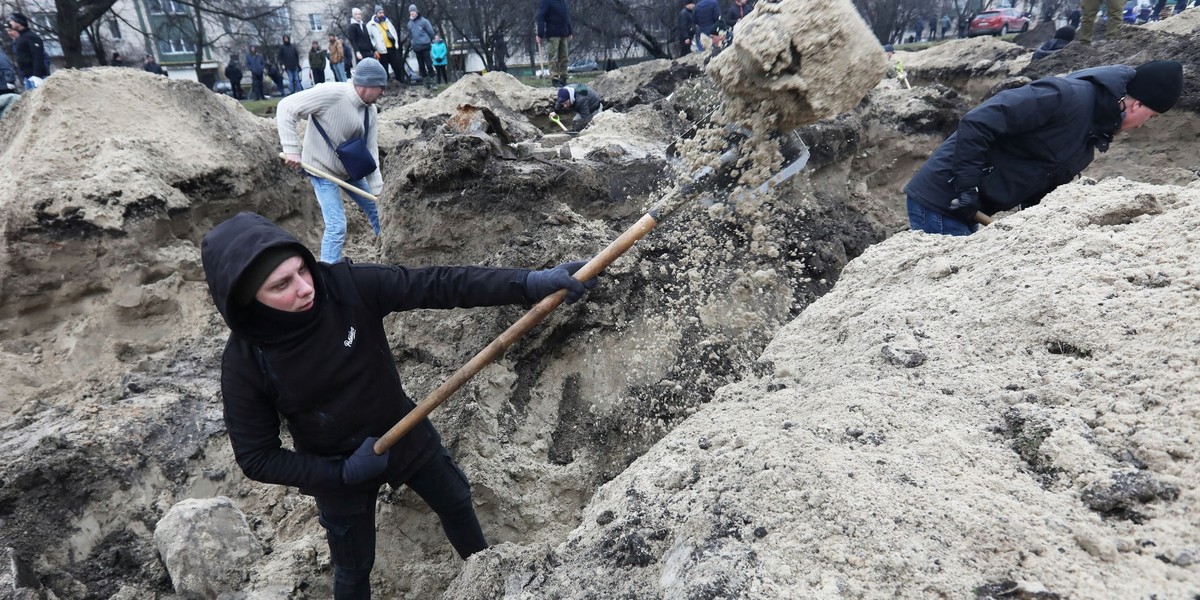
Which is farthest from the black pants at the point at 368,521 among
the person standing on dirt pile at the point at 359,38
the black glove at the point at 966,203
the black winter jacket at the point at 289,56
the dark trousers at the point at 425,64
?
the black winter jacket at the point at 289,56

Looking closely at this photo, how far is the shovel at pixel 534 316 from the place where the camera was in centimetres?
242

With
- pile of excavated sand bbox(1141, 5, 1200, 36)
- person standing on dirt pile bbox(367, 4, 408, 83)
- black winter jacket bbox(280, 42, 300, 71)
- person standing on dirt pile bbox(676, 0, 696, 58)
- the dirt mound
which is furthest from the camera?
black winter jacket bbox(280, 42, 300, 71)

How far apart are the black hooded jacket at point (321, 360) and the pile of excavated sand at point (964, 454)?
0.69 metres

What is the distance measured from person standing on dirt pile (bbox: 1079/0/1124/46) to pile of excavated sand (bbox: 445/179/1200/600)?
424 inches

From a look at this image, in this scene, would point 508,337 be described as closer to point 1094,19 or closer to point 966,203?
point 966,203

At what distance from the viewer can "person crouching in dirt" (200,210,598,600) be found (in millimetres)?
2000

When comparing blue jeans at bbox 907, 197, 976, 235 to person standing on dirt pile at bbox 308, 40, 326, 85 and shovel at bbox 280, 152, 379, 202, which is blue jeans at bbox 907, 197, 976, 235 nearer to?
shovel at bbox 280, 152, 379, 202

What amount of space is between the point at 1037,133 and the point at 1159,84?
0.58m

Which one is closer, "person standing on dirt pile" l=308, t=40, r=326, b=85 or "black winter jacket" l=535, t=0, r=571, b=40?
"black winter jacket" l=535, t=0, r=571, b=40

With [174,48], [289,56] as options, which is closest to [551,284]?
[289,56]

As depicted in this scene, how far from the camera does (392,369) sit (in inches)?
99.9

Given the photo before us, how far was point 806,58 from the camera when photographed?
2.38 m

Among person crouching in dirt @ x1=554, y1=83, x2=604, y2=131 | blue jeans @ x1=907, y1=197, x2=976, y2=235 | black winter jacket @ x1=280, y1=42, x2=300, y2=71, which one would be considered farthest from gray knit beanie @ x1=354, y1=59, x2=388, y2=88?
black winter jacket @ x1=280, y1=42, x2=300, y2=71

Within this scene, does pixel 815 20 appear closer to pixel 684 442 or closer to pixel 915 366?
pixel 915 366
